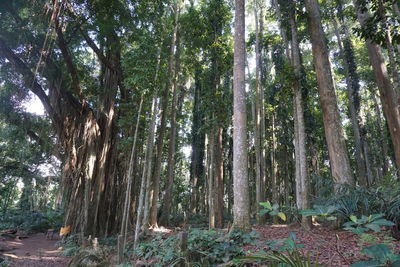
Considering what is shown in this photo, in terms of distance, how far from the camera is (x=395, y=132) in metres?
6.10

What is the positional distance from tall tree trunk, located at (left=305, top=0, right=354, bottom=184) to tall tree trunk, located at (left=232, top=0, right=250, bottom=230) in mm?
1942

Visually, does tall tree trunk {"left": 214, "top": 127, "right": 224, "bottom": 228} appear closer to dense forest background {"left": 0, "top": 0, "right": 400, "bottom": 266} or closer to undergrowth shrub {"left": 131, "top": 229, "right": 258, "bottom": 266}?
dense forest background {"left": 0, "top": 0, "right": 400, "bottom": 266}

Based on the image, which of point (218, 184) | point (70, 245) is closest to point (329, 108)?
point (218, 184)

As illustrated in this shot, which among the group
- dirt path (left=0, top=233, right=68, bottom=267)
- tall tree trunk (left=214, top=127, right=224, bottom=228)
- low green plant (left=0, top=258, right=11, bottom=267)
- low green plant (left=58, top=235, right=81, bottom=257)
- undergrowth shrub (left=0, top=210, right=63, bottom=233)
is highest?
A: tall tree trunk (left=214, top=127, right=224, bottom=228)

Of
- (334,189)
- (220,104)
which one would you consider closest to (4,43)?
(220,104)

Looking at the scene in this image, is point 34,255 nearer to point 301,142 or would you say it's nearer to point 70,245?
point 70,245

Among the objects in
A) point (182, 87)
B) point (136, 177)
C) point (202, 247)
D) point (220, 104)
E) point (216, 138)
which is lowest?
point (202, 247)

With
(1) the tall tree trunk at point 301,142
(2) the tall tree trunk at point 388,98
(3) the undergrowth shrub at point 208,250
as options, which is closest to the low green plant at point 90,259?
(3) the undergrowth shrub at point 208,250

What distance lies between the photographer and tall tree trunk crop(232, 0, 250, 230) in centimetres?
561

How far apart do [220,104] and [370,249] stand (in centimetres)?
962

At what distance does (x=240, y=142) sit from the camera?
6.02m

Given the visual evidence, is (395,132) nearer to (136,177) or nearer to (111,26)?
(111,26)

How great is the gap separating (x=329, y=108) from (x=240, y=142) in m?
2.38

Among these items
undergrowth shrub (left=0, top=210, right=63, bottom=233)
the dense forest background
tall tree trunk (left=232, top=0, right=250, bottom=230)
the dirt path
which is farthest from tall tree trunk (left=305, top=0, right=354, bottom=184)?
undergrowth shrub (left=0, top=210, right=63, bottom=233)
